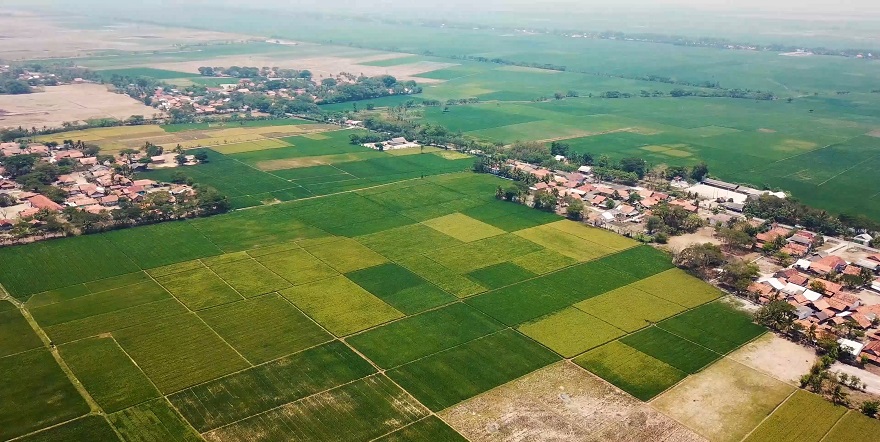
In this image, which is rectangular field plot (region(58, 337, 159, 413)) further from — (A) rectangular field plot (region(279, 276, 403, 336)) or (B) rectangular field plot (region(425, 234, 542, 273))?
(B) rectangular field plot (region(425, 234, 542, 273))

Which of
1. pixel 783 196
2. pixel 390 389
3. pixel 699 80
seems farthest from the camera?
pixel 699 80

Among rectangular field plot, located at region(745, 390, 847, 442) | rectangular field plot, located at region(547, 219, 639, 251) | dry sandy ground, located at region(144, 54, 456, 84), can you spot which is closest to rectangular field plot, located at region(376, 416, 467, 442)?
rectangular field plot, located at region(745, 390, 847, 442)

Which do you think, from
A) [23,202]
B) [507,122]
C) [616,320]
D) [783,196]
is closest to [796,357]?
[616,320]

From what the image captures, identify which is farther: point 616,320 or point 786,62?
point 786,62

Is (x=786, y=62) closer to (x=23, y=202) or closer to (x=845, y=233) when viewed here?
(x=845, y=233)

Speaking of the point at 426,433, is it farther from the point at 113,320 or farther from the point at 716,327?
the point at 113,320

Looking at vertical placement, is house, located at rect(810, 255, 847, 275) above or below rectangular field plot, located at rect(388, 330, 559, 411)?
above

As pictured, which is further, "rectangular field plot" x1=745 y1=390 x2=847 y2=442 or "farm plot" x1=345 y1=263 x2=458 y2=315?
"farm plot" x1=345 y1=263 x2=458 y2=315
